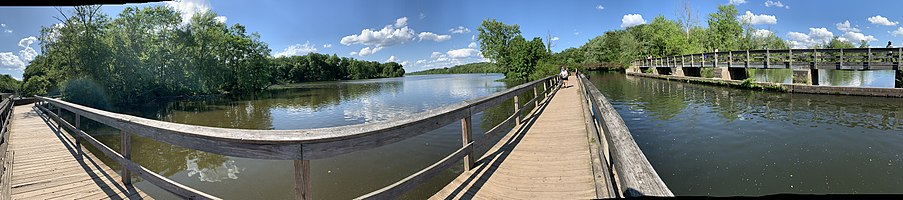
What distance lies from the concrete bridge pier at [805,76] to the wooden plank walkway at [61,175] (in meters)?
22.1

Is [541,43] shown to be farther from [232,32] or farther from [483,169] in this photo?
[483,169]

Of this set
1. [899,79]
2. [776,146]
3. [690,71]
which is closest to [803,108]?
[899,79]

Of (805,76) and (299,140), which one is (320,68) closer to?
(805,76)

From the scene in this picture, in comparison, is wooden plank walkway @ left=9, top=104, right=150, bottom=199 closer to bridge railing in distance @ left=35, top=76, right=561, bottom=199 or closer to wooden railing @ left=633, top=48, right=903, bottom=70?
bridge railing in distance @ left=35, top=76, right=561, bottom=199

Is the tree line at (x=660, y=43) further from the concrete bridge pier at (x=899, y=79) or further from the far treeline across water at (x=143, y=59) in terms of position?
the far treeline across water at (x=143, y=59)

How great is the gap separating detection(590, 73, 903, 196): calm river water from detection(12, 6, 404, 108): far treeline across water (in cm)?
2400

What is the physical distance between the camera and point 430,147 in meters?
7.61

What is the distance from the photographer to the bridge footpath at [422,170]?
1962 millimetres

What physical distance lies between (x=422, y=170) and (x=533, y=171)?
1.18 m

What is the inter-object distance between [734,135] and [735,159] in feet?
7.22

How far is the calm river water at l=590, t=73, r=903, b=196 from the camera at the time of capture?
502cm

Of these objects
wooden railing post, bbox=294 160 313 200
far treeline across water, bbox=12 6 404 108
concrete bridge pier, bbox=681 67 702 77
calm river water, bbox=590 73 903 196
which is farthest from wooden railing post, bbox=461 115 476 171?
concrete bridge pier, bbox=681 67 702 77

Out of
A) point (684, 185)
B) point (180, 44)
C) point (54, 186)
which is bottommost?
point (684, 185)

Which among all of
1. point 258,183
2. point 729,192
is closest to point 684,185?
point 729,192
